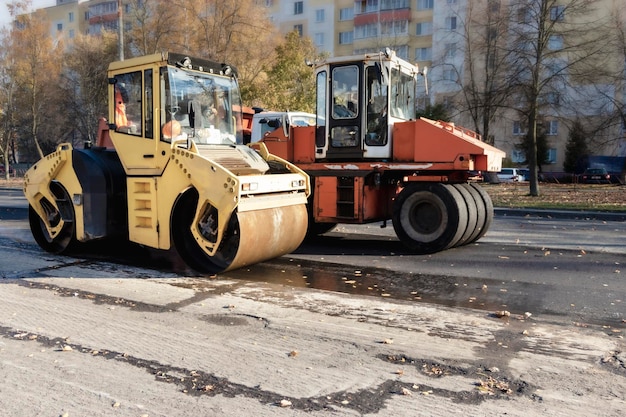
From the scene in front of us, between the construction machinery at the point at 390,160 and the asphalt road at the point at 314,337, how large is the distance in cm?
120

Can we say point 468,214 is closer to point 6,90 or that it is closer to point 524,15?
point 524,15

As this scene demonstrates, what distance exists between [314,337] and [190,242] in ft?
11.5

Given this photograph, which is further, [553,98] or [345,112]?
[553,98]

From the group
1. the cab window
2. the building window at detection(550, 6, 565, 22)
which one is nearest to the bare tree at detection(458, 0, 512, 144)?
the building window at detection(550, 6, 565, 22)

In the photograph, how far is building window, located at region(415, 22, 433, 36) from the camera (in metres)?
51.2

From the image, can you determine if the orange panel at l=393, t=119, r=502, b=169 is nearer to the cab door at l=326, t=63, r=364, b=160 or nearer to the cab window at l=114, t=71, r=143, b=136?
the cab door at l=326, t=63, r=364, b=160

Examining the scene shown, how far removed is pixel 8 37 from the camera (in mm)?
40906

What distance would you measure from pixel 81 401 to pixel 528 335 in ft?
12.8

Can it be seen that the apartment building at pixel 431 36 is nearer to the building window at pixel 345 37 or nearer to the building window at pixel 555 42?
the building window at pixel 345 37

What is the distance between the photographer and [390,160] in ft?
35.0

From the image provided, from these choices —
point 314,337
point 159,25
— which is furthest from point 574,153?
point 314,337

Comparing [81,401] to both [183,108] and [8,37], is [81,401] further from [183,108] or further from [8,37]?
[8,37]

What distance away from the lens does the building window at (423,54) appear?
51.9 m

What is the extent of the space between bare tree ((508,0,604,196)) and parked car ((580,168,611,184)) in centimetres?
1871
